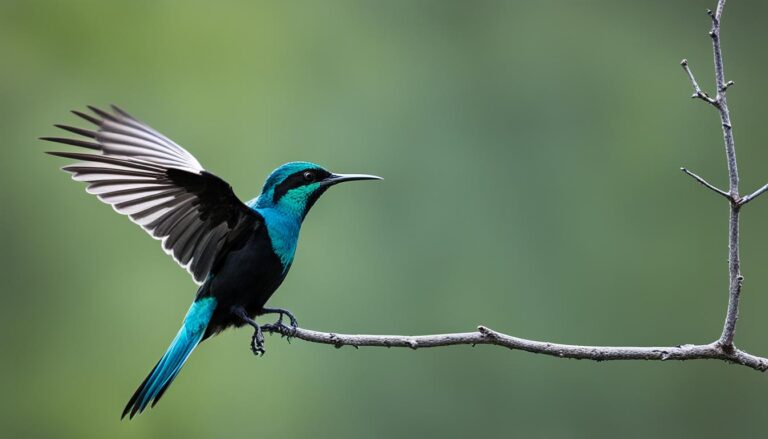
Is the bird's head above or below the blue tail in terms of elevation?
above

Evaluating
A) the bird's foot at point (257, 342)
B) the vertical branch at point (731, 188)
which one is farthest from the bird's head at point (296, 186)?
the vertical branch at point (731, 188)

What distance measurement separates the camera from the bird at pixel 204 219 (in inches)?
192

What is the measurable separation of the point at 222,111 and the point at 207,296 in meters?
6.99

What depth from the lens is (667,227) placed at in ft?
37.8

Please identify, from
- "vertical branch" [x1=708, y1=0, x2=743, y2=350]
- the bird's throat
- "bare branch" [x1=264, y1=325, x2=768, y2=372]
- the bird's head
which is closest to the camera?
"vertical branch" [x1=708, y1=0, x2=743, y2=350]

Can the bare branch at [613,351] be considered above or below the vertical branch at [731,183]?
below

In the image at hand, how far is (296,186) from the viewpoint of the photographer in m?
5.36

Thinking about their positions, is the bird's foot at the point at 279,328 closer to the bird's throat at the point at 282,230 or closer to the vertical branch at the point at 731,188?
the bird's throat at the point at 282,230

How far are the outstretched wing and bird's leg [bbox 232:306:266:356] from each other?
299mm

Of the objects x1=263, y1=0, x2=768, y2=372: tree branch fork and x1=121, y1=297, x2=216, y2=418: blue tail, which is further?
x1=121, y1=297, x2=216, y2=418: blue tail

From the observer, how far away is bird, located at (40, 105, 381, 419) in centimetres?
489

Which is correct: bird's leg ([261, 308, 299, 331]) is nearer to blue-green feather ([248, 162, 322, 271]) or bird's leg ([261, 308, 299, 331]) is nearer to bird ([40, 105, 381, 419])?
bird ([40, 105, 381, 419])

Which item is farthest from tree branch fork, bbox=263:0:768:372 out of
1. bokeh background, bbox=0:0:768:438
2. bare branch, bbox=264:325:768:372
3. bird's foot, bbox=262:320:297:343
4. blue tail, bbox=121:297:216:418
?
bokeh background, bbox=0:0:768:438

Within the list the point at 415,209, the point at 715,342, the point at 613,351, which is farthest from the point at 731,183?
the point at 415,209
